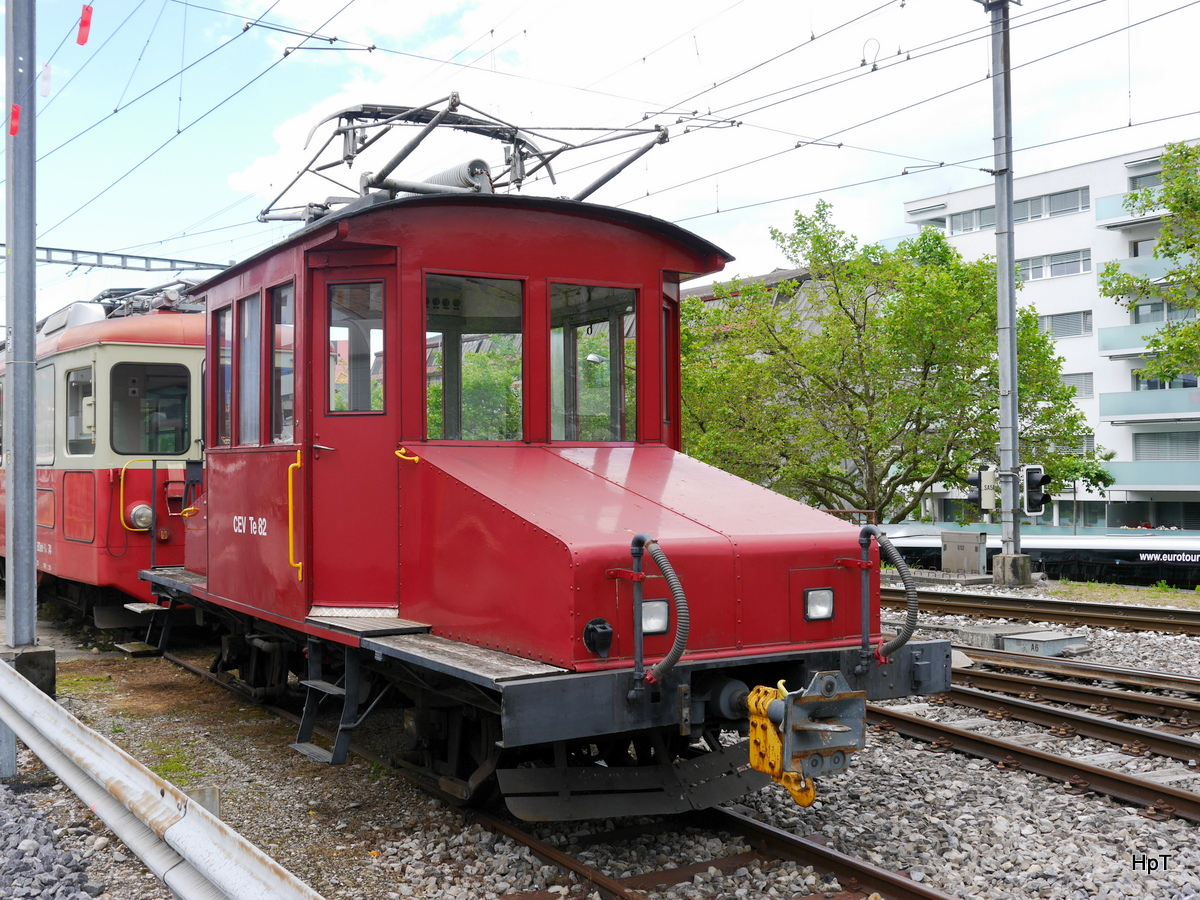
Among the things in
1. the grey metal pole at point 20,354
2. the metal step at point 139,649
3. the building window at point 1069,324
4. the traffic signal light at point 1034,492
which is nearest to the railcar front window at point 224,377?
the grey metal pole at point 20,354

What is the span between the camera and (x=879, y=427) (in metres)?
21.3

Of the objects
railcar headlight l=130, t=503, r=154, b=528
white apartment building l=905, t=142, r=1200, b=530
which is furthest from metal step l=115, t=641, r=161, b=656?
white apartment building l=905, t=142, r=1200, b=530

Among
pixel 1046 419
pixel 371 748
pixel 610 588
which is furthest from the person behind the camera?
pixel 1046 419

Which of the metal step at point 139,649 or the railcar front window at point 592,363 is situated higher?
the railcar front window at point 592,363

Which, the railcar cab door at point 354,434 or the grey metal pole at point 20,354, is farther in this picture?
the grey metal pole at point 20,354

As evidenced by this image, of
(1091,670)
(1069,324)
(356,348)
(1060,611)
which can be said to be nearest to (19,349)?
(356,348)

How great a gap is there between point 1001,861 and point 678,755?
1.61 m

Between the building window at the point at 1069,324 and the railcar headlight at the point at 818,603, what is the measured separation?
36.4 meters

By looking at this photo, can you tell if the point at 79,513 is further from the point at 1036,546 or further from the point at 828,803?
the point at 1036,546

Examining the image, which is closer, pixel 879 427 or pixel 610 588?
pixel 610 588

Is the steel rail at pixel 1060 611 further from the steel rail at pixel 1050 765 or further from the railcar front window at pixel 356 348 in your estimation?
the railcar front window at pixel 356 348

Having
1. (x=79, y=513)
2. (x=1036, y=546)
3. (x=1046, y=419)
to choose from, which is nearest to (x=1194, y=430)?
(x=1036, y=546)

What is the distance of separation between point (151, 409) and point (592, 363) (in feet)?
21.8

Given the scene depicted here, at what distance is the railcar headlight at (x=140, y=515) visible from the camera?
1065 centimetres
